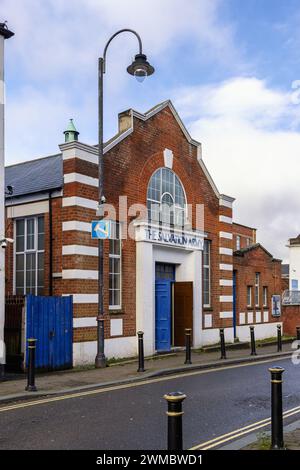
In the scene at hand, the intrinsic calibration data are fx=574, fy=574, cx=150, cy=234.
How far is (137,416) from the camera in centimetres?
904

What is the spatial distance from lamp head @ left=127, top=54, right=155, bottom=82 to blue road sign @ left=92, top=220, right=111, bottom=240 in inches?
155

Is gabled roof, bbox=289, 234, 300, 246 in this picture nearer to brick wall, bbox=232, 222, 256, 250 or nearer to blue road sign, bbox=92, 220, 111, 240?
brick wall, bbox=232, 222, 256, 250

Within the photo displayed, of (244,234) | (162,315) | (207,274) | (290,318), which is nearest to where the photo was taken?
(162,315)

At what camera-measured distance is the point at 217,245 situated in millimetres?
23172

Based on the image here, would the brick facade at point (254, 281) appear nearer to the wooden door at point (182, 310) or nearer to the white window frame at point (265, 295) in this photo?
the white window frame at point (265, 295)

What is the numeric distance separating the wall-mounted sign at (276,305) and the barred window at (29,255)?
15234 mm

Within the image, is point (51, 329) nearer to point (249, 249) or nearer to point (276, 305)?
point (249, 249)

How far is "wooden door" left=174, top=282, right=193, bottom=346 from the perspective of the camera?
20250 mm

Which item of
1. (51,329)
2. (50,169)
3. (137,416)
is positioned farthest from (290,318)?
(137,416)

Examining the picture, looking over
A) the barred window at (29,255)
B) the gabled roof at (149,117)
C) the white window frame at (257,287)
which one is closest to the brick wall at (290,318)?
the white window frame at (257,287)

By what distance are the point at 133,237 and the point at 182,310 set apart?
358cm

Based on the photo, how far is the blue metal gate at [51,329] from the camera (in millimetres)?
14625

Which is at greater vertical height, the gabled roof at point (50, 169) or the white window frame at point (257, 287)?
the gabled roof at point (50, 169)
